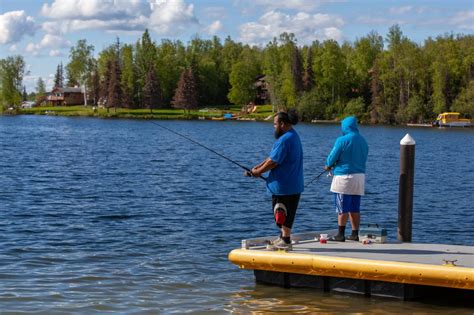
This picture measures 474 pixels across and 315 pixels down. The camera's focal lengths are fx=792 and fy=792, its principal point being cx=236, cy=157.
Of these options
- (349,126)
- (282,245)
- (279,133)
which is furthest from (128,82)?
(279,133)

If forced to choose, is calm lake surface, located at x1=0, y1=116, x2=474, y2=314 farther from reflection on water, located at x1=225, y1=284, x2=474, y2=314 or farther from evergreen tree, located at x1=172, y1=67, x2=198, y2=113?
evergreen tree, located at x1=172, y1=67, x2=198, y2=113

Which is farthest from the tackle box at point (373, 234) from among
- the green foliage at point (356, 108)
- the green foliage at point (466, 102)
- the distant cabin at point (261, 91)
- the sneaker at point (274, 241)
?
the distant cabin at point (261, 91)

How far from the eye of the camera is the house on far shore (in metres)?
163

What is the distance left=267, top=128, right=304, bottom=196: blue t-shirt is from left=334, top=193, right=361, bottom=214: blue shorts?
0.86 meters

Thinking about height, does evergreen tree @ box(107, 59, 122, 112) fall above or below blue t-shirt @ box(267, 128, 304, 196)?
above

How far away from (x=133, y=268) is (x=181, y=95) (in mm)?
115068

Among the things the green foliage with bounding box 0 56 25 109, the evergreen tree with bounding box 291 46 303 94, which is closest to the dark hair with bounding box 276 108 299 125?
the evergreen tree with bounding box 291 46 303 94

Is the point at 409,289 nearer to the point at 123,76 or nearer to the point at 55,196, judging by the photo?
the point at 55,196

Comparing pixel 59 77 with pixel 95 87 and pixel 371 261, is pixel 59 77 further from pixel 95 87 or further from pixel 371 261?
pixel 371 261

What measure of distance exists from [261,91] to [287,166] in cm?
12756

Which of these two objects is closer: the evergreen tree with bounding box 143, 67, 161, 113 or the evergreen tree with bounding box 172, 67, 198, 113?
the evergreen tree with bounding box 172, 67, 198, 113

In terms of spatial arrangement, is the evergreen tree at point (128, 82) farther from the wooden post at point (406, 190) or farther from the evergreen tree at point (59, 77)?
the wooden post at point (406, 190)

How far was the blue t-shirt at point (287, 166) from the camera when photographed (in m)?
11.7

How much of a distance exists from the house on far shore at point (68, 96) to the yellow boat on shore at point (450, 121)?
279 ft
